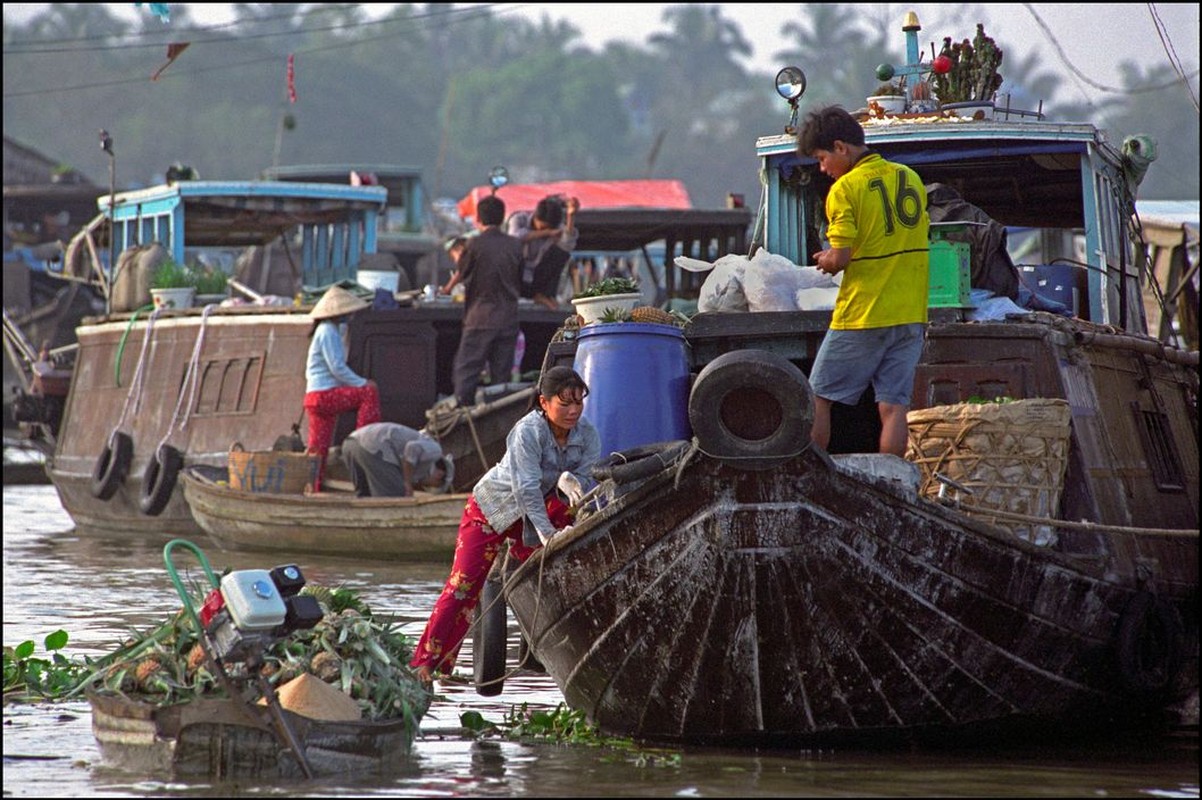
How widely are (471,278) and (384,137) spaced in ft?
183

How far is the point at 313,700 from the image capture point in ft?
20.4

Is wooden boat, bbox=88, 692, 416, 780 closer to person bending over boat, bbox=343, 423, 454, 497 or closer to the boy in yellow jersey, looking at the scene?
the boy in yellow jersey

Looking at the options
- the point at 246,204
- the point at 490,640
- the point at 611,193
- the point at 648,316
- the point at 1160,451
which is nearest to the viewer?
the point at 490,640

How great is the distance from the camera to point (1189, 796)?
600 cm

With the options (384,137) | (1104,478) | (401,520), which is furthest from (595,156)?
(1104,478)

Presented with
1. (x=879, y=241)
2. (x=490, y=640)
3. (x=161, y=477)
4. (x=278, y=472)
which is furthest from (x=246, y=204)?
(x=879, y=241)

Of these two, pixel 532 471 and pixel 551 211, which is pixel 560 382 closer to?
pixel 532 471

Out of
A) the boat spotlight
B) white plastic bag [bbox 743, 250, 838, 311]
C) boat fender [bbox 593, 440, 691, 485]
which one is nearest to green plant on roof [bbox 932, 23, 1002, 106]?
the boat spotlight

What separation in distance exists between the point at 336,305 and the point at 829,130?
7606mm

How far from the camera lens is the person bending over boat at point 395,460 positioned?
13.5m

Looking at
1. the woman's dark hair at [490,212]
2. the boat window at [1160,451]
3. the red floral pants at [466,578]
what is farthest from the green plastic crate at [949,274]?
the woman's dark hair at [490,212]

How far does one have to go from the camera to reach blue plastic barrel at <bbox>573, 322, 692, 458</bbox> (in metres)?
7.70

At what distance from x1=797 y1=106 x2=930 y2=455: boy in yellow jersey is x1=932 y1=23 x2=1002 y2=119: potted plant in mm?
2910

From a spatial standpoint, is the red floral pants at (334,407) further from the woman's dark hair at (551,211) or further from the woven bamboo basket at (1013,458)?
the woven bamboo basket at (1013,458)
